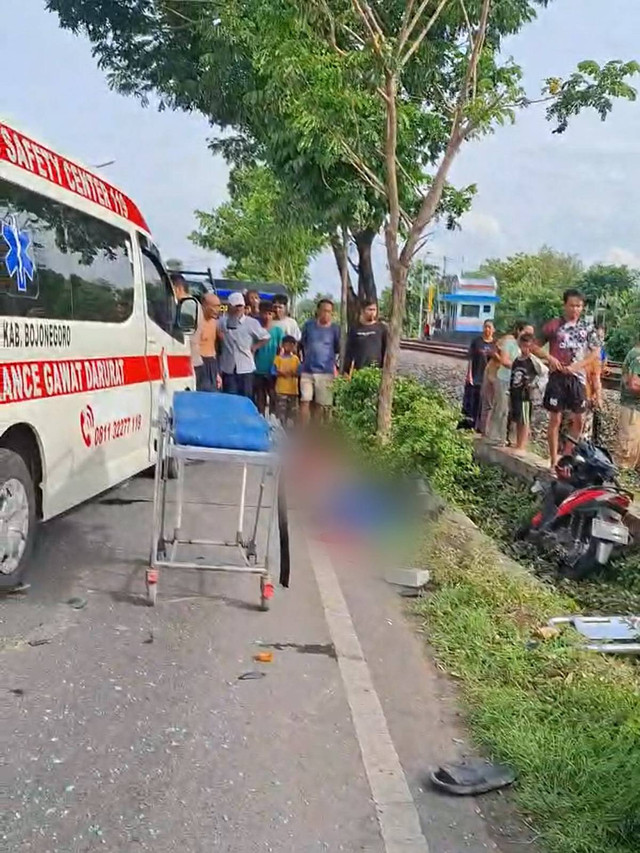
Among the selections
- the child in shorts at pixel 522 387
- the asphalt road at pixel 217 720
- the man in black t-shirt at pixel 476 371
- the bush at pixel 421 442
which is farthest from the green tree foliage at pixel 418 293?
the asphalt road at pixel 217 720

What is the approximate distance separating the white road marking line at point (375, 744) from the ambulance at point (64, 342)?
166 centimetres

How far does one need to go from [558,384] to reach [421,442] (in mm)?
1801

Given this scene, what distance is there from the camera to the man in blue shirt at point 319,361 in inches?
461

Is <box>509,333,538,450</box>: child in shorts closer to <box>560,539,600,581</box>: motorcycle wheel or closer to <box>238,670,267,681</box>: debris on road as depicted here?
<box>560,539,600,581</box>: motorcycle wheel

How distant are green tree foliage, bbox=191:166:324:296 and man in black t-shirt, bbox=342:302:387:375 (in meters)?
20.2

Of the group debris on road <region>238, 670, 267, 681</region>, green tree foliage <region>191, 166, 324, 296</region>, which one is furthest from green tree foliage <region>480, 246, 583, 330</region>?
debris on road <region>238, 670, 267, 681</region>

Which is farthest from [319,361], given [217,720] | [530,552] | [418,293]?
[418,293]

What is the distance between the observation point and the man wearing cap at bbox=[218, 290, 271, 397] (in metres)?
11.7

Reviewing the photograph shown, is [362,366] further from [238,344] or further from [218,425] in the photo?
[218,425]

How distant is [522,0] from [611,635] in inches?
371

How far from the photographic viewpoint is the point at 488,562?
652cm

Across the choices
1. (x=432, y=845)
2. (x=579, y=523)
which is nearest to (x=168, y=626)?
(x=432, y=845)

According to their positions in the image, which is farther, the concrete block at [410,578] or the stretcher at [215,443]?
the concrete block at [410,578]

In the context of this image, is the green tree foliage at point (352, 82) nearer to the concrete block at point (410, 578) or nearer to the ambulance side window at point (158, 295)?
the ambulance side window at point (158, 295)
